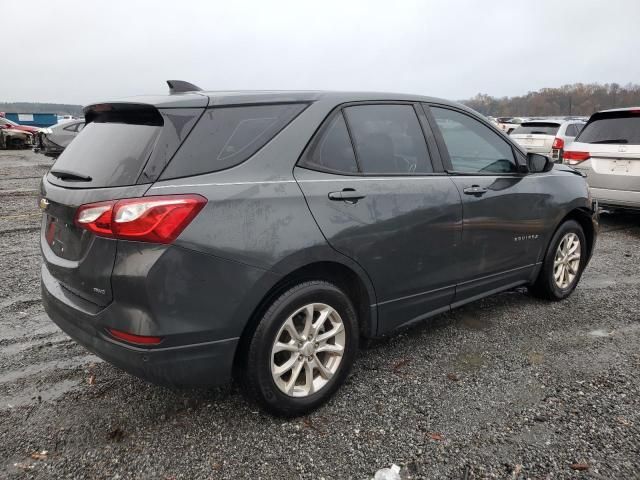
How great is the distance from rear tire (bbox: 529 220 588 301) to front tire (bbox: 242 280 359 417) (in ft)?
7.49

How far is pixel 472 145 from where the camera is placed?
3641 mm

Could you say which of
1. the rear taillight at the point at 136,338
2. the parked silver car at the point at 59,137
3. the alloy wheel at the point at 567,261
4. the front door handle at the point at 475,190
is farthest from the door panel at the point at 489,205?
the parked silver car at the point at 59,137

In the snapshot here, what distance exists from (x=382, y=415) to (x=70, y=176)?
6.84 feet

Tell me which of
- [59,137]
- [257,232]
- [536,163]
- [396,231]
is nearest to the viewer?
[257,232]

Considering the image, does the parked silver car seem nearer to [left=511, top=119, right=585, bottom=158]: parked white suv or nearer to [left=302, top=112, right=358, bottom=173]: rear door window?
[left=511, top=119, right=585, bottom=158]: parked white suv

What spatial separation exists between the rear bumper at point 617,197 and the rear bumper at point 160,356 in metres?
6.70

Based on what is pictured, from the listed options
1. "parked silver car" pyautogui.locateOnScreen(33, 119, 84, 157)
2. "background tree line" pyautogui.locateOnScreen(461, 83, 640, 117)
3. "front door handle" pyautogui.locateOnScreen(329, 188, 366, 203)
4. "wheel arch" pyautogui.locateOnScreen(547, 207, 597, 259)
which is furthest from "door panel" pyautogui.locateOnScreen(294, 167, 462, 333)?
"background tree line" pyautogui.locateOnScreen(461, 83, 640, 117)

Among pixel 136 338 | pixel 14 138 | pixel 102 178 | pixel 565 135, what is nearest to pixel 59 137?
pixel 14 138

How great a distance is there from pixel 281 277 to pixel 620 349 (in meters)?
2.67

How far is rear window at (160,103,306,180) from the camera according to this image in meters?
2.27

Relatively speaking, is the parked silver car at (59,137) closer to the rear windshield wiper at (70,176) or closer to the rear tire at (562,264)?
the rear windshield wiper at (70,176)

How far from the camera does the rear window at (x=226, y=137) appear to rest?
89.3 inches

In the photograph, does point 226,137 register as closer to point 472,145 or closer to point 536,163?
point 472,145

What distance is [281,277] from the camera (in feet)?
7.90
